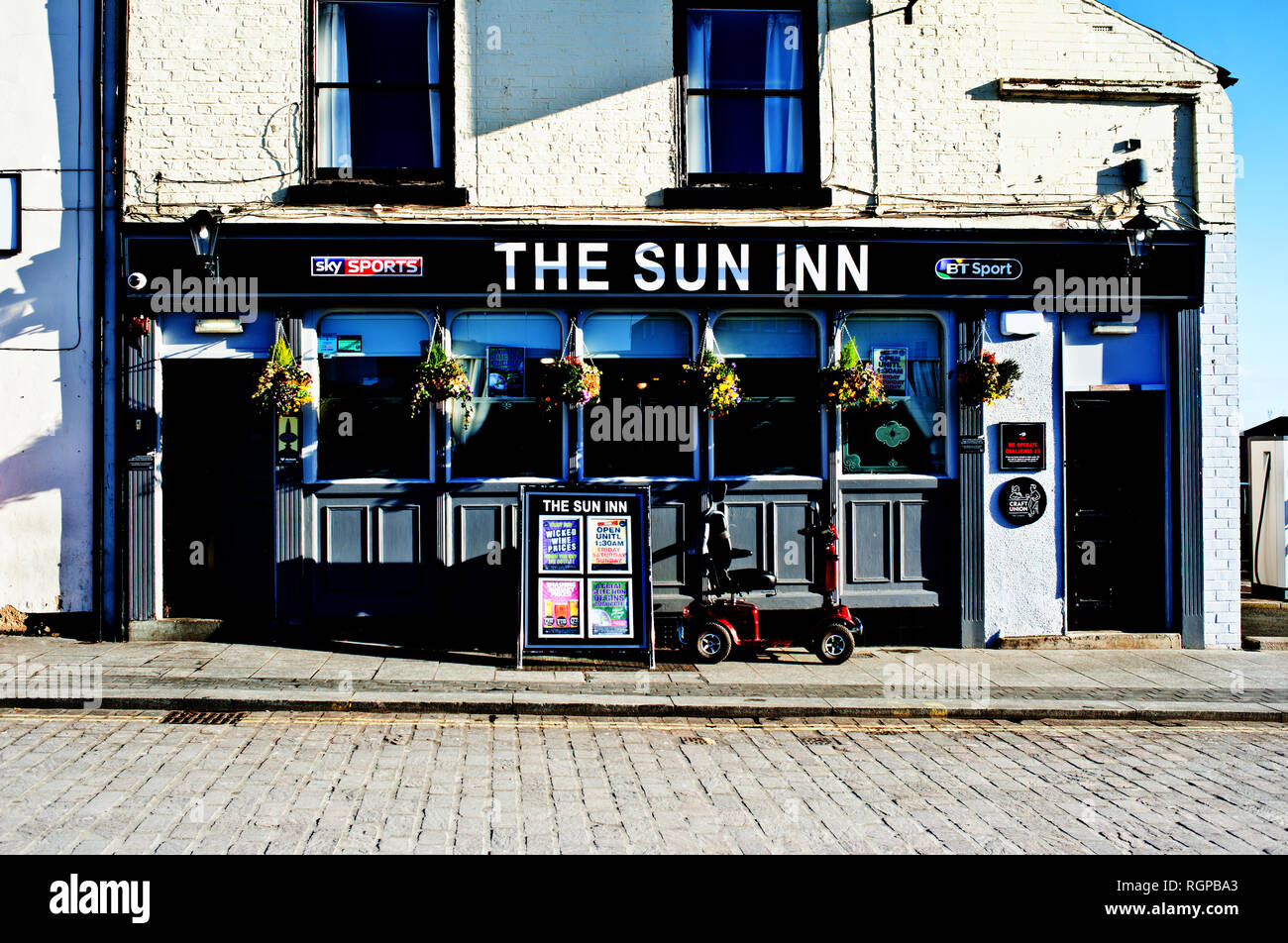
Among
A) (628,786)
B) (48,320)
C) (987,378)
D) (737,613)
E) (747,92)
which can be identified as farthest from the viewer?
(747,92)

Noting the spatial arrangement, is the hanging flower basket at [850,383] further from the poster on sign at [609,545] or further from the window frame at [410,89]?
the window frame at [410,89]

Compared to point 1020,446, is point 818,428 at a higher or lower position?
higher

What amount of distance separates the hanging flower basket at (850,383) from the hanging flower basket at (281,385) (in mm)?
5247

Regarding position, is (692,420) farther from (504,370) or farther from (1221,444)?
(1221,444)

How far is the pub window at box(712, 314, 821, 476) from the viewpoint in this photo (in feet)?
34.9

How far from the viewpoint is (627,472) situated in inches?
417

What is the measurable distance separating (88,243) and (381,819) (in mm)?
7703

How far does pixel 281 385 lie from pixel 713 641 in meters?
4.91

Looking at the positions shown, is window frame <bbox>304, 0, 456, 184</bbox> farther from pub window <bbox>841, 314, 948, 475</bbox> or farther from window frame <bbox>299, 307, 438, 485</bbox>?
pub window <bbox>841, 314, 948, 475</bbox>

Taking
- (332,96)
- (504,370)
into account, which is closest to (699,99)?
(504,370)

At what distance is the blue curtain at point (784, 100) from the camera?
1088 centimetres

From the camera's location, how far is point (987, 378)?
10156 mm

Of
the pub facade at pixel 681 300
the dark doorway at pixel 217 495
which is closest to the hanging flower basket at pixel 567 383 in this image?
the pub facade at pixel 681 300

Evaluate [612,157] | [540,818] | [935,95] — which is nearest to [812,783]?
[540,818]
